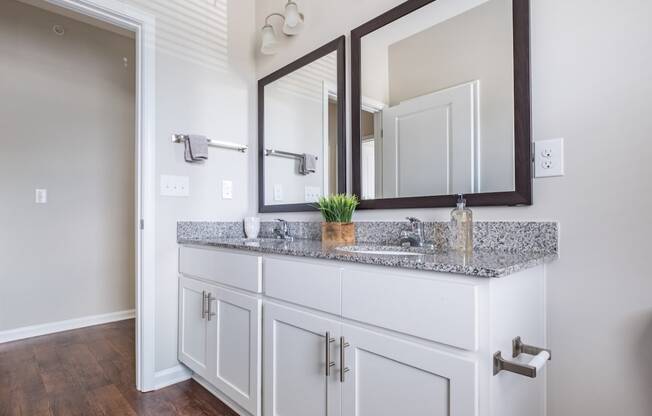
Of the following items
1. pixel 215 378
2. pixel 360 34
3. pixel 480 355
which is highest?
pixel 360 34

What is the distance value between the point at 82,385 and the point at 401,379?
1.88m

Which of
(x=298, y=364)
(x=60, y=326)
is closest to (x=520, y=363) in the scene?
(x=298, y=364)

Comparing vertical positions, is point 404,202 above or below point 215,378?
above

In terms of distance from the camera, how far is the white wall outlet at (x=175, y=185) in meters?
1.92

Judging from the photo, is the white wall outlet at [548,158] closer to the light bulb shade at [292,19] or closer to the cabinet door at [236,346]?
the cabinet door at [236,346]

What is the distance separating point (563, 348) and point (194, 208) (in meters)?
1.85

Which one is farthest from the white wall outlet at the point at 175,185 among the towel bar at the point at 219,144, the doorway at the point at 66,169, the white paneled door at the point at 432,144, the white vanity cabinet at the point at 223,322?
the white paneled door at the point at 432,144

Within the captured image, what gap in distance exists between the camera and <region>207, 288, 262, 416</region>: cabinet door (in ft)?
4.65

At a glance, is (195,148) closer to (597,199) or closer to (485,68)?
(485,68)

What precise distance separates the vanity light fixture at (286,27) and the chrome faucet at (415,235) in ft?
4.32

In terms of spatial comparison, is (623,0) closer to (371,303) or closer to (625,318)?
(625,318)

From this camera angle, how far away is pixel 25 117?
265 centimetres

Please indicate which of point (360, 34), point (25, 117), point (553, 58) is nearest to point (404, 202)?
point (553, 58)

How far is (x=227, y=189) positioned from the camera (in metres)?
2.20
